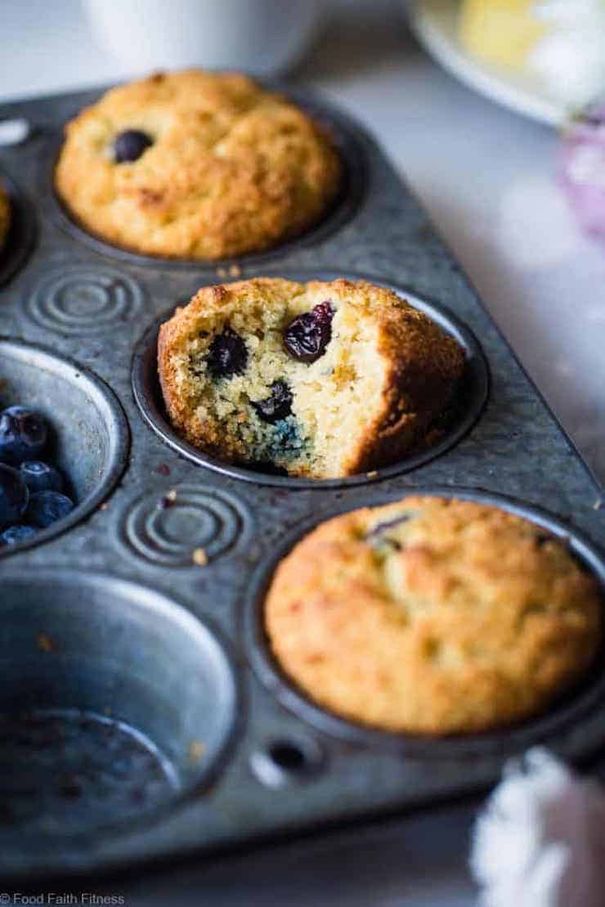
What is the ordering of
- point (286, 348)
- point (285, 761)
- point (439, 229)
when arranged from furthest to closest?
point (439, 229) → point (286, 348) → point (285, 761)

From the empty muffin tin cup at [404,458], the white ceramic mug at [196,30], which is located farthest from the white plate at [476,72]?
the empty muffin tin cup at [404,458]

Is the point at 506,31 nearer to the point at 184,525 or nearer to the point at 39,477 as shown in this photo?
the point at 39,477

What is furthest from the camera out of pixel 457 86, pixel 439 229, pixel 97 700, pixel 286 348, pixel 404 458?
pixel 457 86

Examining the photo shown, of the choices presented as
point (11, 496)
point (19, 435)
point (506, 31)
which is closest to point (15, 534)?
point (11, 496)

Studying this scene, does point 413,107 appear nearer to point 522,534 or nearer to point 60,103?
point 60,103

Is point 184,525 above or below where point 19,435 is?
above

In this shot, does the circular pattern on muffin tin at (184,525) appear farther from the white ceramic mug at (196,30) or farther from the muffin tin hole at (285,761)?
the white ceramic mug at (196,30)

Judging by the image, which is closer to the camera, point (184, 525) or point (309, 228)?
point (184, 525)

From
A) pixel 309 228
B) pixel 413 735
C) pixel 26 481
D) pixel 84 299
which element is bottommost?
pixel 26 481
